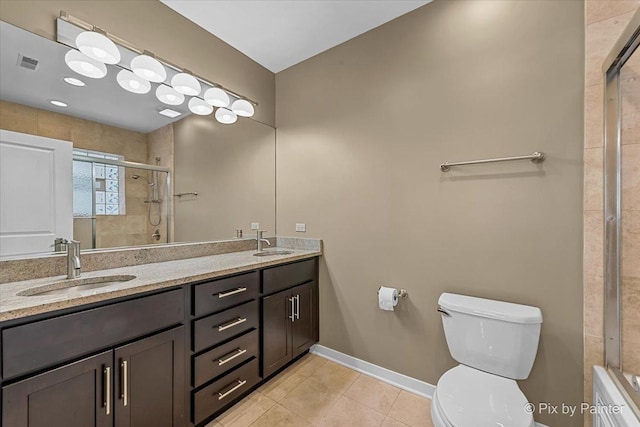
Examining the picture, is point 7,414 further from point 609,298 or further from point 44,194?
point 609,298

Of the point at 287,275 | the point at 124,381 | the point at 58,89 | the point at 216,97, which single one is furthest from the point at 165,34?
the point at 124,381

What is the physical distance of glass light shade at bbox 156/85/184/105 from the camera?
1901 millimetres

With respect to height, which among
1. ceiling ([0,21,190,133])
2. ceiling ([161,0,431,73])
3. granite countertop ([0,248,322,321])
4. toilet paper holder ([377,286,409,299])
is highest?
ceiling ([161,0,431,73])

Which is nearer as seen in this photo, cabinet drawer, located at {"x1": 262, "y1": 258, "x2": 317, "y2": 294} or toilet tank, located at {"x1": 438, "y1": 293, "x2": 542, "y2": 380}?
toilet tank, located at {"x1": 438, "y1": 293, "x2": 542, "y2": 380}

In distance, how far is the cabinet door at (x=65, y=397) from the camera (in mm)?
939

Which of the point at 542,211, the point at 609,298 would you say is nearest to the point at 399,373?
the point at 609,298

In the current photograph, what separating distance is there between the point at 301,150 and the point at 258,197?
24.0 inches

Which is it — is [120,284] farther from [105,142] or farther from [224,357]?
[105,142]

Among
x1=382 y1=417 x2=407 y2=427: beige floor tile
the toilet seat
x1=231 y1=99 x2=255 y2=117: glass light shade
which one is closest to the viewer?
the toilet seat

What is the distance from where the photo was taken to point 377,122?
2.04 m

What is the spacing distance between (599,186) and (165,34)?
8.85 feet

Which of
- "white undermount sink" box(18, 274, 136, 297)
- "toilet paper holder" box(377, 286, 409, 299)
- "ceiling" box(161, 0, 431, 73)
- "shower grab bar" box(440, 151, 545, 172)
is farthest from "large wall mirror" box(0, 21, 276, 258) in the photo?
"shower grab bar" box(440, 151, 545, 172)

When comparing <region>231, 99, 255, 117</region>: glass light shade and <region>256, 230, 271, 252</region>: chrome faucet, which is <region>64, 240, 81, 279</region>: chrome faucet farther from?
<region>231, 99, 255, 117</region>: glass light shade

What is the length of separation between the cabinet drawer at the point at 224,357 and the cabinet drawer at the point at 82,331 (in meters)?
0.30
